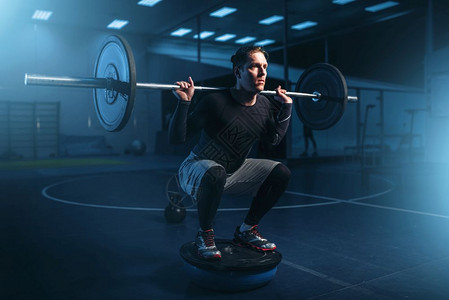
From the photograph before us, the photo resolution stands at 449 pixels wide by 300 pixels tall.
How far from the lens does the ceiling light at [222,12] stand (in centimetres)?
841

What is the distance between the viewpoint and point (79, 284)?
176 centimetres

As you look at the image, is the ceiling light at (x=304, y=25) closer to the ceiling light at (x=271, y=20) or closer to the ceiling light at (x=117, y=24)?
the ceiling light at (x=271, y=20)

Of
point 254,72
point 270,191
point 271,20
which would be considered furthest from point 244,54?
point 271,20

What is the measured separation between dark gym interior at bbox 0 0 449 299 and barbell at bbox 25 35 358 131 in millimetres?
119

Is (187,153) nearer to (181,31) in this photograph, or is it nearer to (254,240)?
(181,31)

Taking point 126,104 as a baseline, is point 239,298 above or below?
below

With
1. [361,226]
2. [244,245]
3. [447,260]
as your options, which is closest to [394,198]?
[361,226]

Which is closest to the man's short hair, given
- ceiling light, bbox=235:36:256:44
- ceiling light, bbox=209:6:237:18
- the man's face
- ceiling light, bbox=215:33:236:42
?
the man's face

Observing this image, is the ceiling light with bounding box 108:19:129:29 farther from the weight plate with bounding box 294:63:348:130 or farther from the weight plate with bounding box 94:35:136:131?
the weight plate with bounding box 94:35:136:131

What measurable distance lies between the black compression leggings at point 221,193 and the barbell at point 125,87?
0.44 m

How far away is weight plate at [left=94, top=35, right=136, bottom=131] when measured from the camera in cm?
180

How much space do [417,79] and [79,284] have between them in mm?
9571

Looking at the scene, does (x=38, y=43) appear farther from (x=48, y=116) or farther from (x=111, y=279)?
(x=111, y=279)

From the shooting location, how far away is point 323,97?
2592 millimetres
